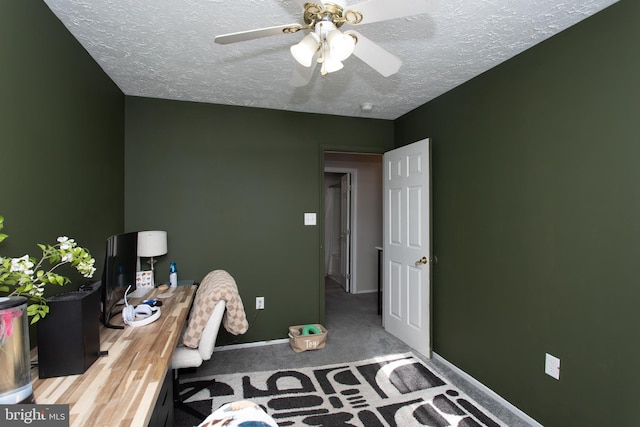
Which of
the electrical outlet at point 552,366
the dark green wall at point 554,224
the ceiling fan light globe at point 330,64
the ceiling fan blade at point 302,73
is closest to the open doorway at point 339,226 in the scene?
the dark green wall at point 554,224

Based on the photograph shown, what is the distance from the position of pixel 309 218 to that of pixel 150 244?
1557 mm

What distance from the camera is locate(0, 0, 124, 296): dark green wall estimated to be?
1.41 metres

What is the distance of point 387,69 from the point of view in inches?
65.4

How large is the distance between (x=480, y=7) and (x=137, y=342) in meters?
2.46

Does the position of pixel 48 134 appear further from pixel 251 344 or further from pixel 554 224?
pixel 554 224

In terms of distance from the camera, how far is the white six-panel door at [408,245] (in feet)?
9.79

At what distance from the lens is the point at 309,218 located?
348 cm

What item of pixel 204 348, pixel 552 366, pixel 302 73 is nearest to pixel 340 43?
pixel 302 73

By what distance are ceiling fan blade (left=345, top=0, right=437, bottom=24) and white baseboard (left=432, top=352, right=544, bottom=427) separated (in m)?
2.50

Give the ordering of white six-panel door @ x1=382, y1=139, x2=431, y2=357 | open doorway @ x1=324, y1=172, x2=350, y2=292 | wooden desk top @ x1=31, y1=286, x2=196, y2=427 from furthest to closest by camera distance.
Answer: open doorway @ x1=324, y1=172, x2=350, y2=292 → white six-panel door @ x1=382, y1=139, x2=431, y2=357 → wooden desk top @ x1=31, y1=286, x2=196, y2=427

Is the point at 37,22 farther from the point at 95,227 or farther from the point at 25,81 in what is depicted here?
the point at 95,227

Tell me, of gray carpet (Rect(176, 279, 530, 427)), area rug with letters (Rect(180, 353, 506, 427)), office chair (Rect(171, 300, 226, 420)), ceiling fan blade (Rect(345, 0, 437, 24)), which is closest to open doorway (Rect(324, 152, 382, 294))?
gray carpet (Rect(176, 279, 530, 427))

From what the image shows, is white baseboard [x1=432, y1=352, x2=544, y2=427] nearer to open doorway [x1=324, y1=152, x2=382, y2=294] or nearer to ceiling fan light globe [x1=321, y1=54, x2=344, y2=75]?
ceiling fan light globe [x1=321, y1=54, x2=344, y2=75]

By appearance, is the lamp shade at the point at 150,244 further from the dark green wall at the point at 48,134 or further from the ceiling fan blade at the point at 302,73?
the ceiling fan blade at the point at 302,73
